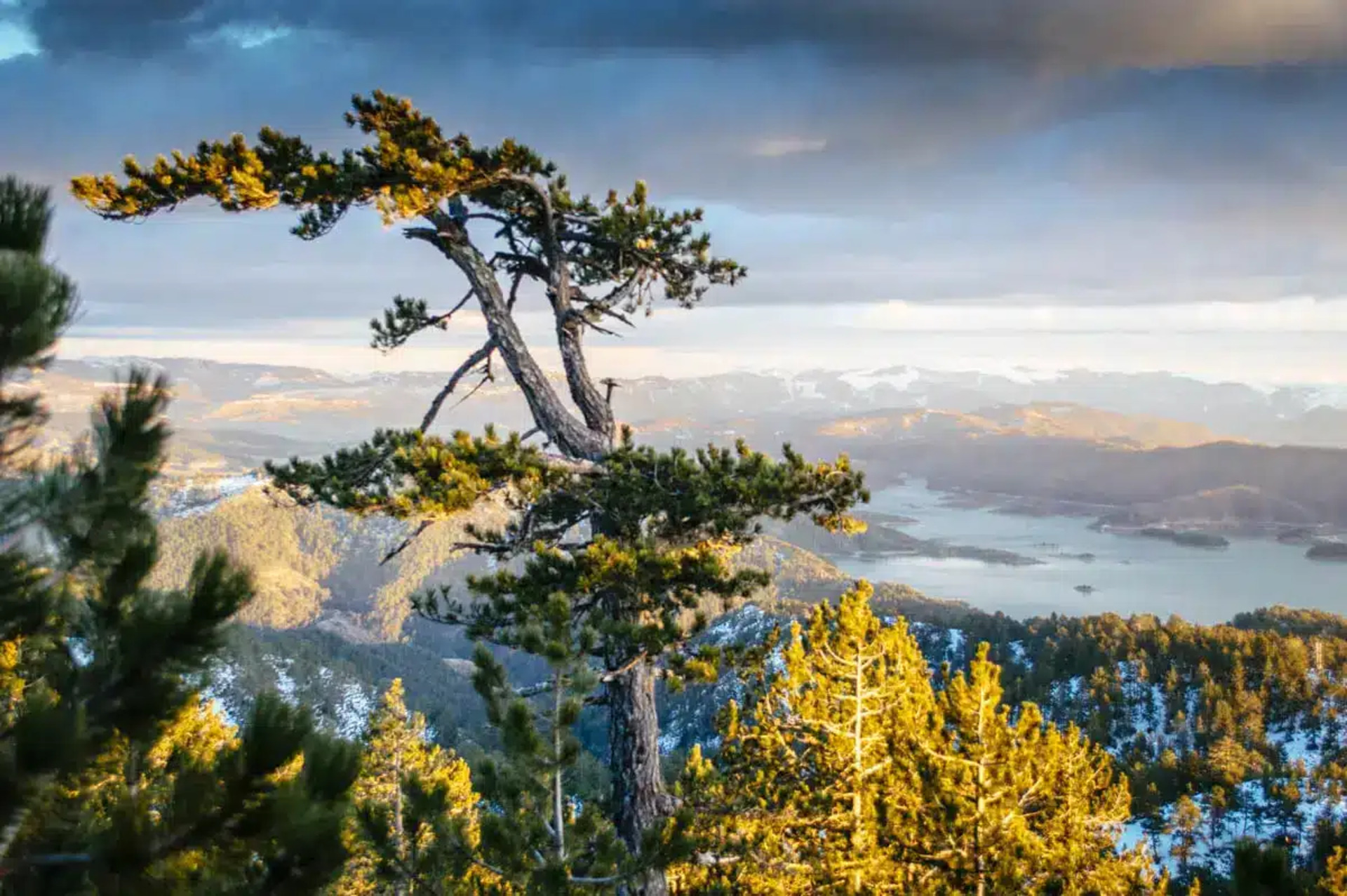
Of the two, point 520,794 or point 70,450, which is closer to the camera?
point 70,450

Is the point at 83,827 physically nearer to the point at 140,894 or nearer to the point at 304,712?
the point at 140,894

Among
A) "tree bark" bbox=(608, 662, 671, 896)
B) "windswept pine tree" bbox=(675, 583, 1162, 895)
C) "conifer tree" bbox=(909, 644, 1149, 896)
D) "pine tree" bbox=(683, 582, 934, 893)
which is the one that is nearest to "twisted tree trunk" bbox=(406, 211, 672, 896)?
"tree bark" bbox=(608, 662, 671, 896)

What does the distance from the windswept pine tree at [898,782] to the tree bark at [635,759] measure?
1049 millimetres

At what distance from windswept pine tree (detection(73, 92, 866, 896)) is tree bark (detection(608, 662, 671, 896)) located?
2 cm

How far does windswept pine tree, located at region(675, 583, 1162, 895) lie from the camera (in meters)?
8.95

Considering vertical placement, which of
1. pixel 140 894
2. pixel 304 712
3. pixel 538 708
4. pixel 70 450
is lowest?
pixel 538 708

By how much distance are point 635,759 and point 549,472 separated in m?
2.70

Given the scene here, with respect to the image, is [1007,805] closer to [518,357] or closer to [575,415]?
[575,415]

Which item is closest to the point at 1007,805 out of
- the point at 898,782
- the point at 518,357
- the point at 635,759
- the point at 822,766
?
the point at 898,782

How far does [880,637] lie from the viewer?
445 inches

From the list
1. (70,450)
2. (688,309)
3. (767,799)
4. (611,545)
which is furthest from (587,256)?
(70,450)

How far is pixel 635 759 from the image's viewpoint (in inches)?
278

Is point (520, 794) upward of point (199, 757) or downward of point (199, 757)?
downward

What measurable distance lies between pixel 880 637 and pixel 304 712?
9.95 meters
